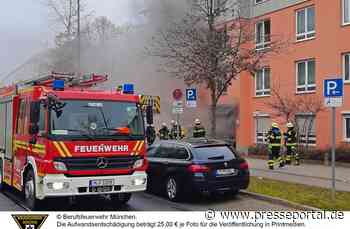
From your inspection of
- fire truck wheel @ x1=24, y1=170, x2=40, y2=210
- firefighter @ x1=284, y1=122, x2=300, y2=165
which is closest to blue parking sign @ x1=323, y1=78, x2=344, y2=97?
fire truck wheel @ x1=24, y1=170, x2=40, y2=210

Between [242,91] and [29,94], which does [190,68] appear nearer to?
[29,94]

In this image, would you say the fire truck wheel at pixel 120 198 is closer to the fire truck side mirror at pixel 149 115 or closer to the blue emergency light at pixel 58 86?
the fire truck side mirror at pixel 149 115

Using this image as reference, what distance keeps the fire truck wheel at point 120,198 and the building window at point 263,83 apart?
56.5ft

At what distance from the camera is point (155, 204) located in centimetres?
1045

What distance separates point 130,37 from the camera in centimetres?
3180

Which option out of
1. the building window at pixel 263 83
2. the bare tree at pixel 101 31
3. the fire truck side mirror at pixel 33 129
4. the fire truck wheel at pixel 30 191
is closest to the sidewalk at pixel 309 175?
the fire truck wheel at pixel 30 191

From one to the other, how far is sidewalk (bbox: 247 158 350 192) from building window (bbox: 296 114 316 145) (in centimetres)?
444

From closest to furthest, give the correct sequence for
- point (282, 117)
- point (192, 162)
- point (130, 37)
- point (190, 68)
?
point (192, 162)
point (190, 68)
point (282, 117)
point (130, 37)

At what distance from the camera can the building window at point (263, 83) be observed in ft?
87.1

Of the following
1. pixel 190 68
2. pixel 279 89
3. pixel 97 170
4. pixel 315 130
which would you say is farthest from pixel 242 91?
pixel 97 170

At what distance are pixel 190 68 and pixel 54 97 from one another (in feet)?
26.3

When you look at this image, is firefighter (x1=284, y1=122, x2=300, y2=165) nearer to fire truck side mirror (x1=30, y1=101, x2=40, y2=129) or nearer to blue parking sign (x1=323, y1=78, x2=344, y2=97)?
blue parking sign (x1=323, y1=78, x2=344, y2=97)

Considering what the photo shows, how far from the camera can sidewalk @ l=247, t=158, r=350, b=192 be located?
43.2 feet

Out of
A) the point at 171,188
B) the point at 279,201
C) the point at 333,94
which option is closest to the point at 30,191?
the point at 171,188
